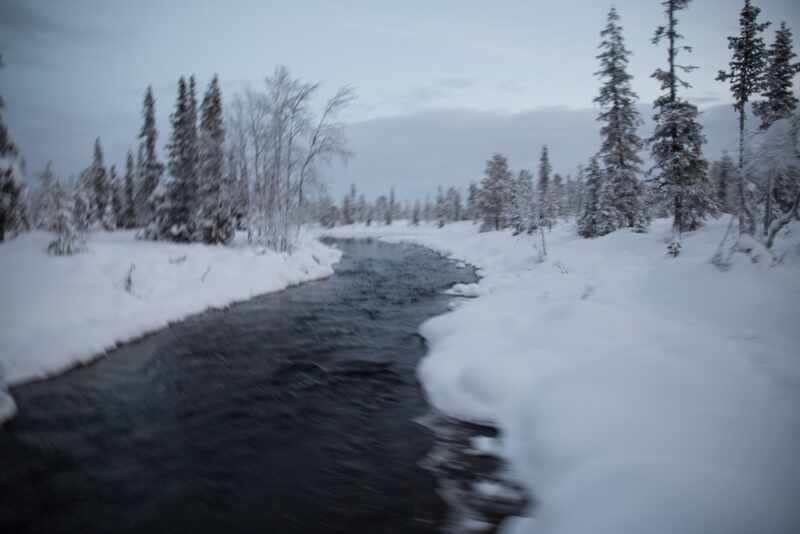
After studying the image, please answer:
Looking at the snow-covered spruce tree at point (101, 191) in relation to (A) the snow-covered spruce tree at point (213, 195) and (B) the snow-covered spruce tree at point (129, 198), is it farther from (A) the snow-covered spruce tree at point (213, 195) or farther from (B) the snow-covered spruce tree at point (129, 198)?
(A) the snow-covered spruce tree at point (213, 195)

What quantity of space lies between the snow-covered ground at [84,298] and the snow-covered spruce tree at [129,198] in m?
33.6

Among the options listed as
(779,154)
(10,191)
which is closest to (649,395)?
(779,154)

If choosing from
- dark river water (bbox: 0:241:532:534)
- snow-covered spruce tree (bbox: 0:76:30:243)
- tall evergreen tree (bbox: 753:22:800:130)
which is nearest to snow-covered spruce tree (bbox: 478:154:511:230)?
tall evergreen tree (bbox: 753:22:800:130)

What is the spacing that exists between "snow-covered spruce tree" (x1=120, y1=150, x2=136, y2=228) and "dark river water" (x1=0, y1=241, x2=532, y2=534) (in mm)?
40092

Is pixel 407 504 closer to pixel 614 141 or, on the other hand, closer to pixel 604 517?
pixel 604 517

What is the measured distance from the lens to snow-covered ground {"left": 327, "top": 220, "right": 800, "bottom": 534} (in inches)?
119

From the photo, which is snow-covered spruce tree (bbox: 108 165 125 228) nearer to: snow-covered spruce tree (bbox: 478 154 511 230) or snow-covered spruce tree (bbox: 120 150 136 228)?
snow-covered spruce tree (bbox: 120 150 136 228)

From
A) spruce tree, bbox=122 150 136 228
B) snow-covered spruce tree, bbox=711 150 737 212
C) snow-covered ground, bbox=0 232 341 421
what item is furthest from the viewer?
snow-covered spruce tree, bbox=711 150 737 212

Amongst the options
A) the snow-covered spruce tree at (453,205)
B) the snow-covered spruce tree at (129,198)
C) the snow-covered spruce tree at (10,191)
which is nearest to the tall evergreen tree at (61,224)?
the snow-covered spruce tree at (10,191)

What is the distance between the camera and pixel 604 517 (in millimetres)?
3043

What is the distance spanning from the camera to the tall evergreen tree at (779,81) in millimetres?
22844

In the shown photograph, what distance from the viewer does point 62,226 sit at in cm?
1135

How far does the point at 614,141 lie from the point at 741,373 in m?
24.1

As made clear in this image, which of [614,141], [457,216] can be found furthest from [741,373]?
[457,216]
